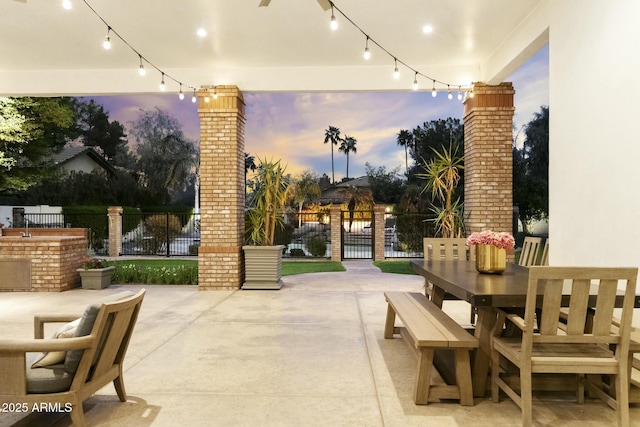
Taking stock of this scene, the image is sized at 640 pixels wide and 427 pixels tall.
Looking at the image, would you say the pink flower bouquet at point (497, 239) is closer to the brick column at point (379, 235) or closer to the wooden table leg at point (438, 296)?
the wooden table leg at point (438, 296)

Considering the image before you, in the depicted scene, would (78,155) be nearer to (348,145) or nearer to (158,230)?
(158,230)

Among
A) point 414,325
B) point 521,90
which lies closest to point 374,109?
point 521,90

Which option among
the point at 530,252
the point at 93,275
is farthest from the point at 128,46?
the point at 530,252

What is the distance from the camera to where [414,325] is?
9.87 feet

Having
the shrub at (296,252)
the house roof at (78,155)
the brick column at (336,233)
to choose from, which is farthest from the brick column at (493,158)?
the house roof at (78,155)

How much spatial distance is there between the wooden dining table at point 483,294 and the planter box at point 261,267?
386 cm

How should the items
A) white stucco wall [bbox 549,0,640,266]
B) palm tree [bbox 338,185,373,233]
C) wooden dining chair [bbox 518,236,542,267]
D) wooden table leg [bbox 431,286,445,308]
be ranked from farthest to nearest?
palm tree [bbox 338,185,373,233], wooden dining chair [bbox 518,236,542,267], wooden table leg [bbox 431,286,445,308], white stucco wall [bbox 549,0,640,266]

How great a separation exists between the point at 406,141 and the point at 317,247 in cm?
1468

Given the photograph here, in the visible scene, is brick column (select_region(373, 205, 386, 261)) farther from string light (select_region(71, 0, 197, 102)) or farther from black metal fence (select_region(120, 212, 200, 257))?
string light (select_region(71, 0, 197, 102))

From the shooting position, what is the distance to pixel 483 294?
259 cm

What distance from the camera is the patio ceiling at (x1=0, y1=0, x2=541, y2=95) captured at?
521 centimetres

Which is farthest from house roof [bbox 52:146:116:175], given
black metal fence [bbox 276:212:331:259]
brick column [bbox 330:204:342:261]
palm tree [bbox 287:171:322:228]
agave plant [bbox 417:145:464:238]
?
agave plant [bbox 417:145:464:238]

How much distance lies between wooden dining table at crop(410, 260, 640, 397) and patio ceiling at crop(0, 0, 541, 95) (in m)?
3.40

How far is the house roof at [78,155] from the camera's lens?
2128 cm
